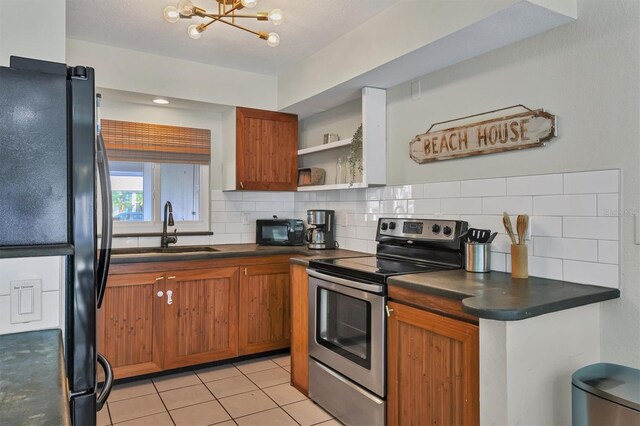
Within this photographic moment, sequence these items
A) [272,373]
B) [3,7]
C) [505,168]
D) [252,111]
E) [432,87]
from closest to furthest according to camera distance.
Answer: [3,7], [505,168], [432,87], [272,373], [252,111]

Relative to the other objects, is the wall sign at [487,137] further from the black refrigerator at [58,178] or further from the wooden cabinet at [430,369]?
the black refrigerator at [58,178]

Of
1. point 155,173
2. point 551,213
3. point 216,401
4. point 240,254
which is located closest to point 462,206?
point 551,213

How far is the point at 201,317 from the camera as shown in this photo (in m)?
3.30

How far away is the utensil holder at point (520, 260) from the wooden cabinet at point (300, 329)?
130cm

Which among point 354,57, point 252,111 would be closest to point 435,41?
point 354,57

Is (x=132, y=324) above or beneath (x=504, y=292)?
beneath

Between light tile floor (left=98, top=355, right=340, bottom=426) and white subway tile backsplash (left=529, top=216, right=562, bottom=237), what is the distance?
157 cm

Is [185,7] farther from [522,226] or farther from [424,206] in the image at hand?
[522,226]

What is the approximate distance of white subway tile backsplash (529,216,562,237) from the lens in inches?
80.2

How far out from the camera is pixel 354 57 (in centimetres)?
287

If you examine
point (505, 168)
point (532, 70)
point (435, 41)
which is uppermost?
point (435, 41)

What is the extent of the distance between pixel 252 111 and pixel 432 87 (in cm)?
167

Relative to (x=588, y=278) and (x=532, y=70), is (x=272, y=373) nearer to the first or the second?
(x=588, y=278)

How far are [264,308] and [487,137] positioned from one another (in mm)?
2170
